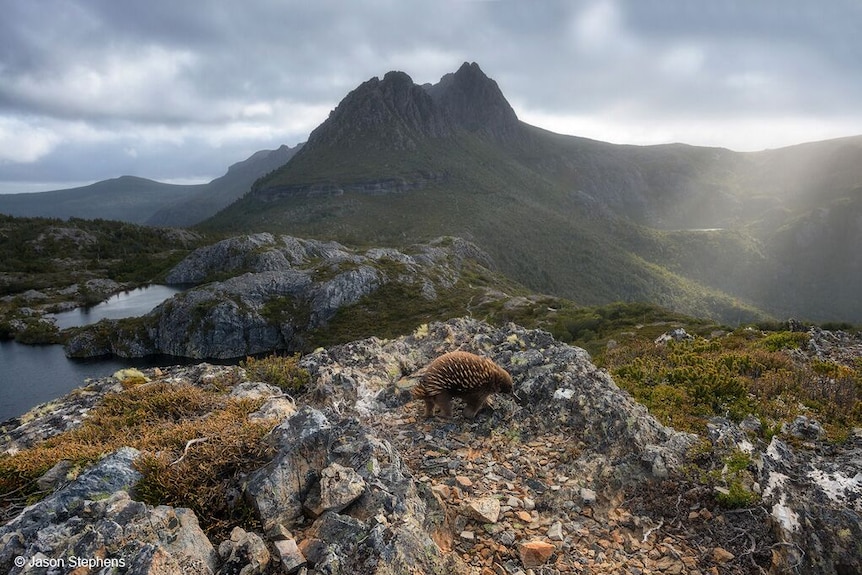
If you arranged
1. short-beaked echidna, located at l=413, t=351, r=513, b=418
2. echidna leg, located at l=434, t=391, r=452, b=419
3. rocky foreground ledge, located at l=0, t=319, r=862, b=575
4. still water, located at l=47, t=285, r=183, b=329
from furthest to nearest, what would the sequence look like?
still water, located at l=47, t=285, r=183, b=329
echidna leg, located at l=434, t=391, r=452, b=419
short-beaked echidna, located at l=413, t=351, r=513, b=418
rocky foreground ledge, located at l=0, t=319, r=862, b=575

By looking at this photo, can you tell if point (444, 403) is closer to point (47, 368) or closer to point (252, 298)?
point (47, 368)

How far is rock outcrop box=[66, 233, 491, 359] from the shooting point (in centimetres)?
8388

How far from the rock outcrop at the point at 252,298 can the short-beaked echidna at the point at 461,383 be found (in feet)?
272

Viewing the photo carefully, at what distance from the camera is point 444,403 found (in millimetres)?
10133

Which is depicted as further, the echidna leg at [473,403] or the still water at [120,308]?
the still water at [120,308]

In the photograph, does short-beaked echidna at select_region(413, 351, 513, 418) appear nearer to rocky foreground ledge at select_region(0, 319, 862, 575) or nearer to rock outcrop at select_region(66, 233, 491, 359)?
rocky foreground ledge at select_region(0, 319, 862, 575)

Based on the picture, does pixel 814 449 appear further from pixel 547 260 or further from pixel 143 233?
pixel 143 233

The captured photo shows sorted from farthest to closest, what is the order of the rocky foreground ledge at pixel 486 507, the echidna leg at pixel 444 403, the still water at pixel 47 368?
the still water at pixel 47 368 < the echidna leg at pixel 444 403 < the rocky foreground ledge at pixel 486 507

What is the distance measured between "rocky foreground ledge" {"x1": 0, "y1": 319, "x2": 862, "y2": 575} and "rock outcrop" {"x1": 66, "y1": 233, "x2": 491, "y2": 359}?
84.7m

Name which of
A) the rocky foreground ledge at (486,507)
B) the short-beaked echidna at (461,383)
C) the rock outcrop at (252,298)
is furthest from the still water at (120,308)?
the rocky foreground ledge at (486,507)

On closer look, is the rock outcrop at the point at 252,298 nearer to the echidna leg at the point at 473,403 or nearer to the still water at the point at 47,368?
the still water at the point at 47,368

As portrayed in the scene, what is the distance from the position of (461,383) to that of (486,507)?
10.4 feet

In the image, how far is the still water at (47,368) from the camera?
59.0m


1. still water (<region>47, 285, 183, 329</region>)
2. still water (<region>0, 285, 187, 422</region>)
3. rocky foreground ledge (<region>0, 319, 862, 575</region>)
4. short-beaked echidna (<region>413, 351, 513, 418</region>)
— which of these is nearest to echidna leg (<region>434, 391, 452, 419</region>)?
short-beaked echidna (<region>413, 351, 513, 418</region>)
